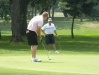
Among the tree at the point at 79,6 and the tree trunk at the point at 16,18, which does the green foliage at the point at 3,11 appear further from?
the tree trunk at the point at 16,18

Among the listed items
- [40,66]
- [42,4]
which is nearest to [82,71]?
[40,66]

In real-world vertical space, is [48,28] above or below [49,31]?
above

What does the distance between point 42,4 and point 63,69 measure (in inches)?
1280

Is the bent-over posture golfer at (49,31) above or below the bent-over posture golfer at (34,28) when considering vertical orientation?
below

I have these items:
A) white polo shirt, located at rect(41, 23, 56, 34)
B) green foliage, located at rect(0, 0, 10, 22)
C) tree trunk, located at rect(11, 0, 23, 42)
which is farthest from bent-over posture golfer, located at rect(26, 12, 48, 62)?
green foliage, located at rect(0, 0, 10, 22)

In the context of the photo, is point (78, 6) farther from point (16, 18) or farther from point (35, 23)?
point (35, 23)

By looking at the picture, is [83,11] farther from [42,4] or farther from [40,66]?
[40,66]

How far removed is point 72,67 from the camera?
11719 millimetres

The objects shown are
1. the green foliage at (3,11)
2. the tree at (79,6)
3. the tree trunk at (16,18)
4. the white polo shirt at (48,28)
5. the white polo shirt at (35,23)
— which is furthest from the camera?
the green foliage at (3,11)

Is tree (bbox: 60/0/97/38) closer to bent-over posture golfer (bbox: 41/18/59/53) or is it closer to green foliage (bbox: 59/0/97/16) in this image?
green foliage (bbox: 59/0/97/16)

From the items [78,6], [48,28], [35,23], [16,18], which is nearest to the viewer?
[35,23]

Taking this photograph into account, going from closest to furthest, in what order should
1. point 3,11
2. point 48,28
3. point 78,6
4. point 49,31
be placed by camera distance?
point 48,28 → point 49,31 → point 78,6 → point 3,11

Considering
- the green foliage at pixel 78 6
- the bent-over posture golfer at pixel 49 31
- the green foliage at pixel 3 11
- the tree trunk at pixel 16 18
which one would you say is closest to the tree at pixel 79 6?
the green foliage at pixel 78 6

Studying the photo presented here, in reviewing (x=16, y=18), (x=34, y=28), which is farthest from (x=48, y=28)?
(x=16, y=18)
